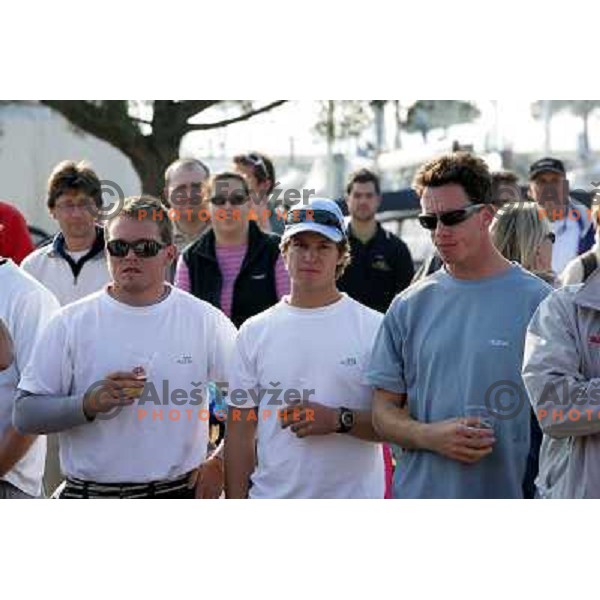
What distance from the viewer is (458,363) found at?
174 inches

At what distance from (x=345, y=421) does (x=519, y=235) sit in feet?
3.89

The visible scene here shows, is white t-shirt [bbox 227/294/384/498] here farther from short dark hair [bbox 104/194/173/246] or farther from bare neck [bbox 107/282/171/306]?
short dark hair [bbox 104/194/173/246]

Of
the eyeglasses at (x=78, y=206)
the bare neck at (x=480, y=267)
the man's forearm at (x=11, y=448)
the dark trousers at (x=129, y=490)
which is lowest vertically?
the dark trousers at (x=129, y=490)

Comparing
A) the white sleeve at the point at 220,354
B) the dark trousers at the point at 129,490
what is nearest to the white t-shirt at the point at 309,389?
the white sleeve at the point at 220,354

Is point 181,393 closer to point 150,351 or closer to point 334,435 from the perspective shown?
point 150,351

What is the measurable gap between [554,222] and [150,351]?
365 centimetres

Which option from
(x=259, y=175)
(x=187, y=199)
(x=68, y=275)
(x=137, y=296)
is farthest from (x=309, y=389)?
(x=259, y=175)

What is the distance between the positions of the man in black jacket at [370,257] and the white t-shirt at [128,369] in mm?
2983

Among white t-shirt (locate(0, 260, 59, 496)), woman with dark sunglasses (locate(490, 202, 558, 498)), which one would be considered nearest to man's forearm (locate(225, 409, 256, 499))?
white t-shirt (locate(0, 260, 59, 496))

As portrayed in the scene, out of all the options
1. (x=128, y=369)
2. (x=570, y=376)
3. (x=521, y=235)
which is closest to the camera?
(x=570, y=376)

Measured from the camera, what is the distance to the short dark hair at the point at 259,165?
794 cm

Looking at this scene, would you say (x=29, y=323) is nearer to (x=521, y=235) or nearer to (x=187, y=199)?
(x=521, y=235)

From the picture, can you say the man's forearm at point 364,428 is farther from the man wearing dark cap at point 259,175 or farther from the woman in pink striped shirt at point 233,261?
the man wearing dark cap at point 259,175
